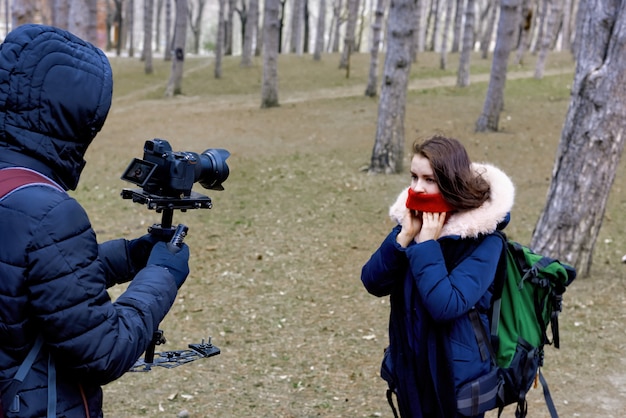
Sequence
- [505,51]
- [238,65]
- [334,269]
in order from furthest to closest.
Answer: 1. [238,65]
2. [505,51]
3. [334,269]

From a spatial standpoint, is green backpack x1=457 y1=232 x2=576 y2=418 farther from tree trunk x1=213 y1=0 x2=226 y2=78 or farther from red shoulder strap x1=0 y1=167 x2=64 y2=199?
tree trunk x1=213 y1=0 x2=226 y2=78

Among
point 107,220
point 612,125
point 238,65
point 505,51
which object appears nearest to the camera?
point 612,125

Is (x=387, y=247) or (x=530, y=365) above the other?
(x=387, y=247)

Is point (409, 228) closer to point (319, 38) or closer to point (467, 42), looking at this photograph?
point (467, 42)

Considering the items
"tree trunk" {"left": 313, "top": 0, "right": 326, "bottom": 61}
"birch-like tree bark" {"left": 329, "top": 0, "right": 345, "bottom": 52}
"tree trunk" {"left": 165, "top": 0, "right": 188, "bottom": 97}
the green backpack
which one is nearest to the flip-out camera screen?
the green backpack

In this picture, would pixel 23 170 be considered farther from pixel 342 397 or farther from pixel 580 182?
pixel 580 182

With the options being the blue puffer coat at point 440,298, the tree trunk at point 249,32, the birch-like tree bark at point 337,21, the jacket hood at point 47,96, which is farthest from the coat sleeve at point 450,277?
the birch-like tree bark at point 337,21

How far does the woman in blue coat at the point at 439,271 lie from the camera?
2836 millimetres

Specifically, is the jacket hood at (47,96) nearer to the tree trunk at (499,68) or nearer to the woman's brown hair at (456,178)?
the woman's brown hair at (456,178)

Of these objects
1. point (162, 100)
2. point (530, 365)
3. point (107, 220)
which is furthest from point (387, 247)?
point (162, 100)

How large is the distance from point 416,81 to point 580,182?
18.9 metres

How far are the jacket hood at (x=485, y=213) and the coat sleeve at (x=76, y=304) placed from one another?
4.53 feet

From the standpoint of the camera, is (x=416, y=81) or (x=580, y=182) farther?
(x=416, y=81)

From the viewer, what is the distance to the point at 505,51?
15.3 metres
